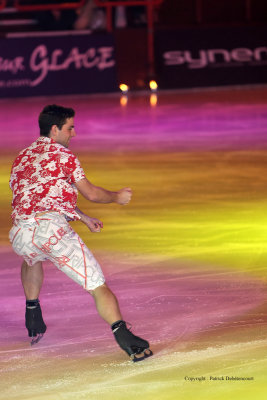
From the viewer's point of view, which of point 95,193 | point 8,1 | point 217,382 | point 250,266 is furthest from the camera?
point 8,1

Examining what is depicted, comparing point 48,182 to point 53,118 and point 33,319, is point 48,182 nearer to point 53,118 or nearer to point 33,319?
point 53,118

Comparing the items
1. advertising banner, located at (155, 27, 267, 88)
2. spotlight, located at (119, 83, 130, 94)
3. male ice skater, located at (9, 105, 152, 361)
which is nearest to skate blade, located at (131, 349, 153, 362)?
male ice skater, located at (9, 105, 152, 361)

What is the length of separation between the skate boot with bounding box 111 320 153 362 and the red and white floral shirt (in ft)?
2.05

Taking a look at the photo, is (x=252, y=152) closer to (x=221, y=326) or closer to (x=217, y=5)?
(x=221, y=326)

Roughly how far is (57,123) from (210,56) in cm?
1554

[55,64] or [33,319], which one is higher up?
[55,64]

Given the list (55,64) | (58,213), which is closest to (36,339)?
(58,213)

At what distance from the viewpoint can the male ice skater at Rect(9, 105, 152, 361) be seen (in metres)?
4.94

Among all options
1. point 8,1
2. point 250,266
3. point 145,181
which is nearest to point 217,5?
point 8,1

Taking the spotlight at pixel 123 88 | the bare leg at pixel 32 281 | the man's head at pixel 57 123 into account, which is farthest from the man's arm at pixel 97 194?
the spotlight at pixel 123 88

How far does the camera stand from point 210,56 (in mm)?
20359

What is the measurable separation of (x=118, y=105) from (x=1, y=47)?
3201 mm

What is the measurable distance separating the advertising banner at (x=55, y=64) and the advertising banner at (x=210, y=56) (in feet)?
3.84

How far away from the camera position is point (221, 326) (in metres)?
5.61
